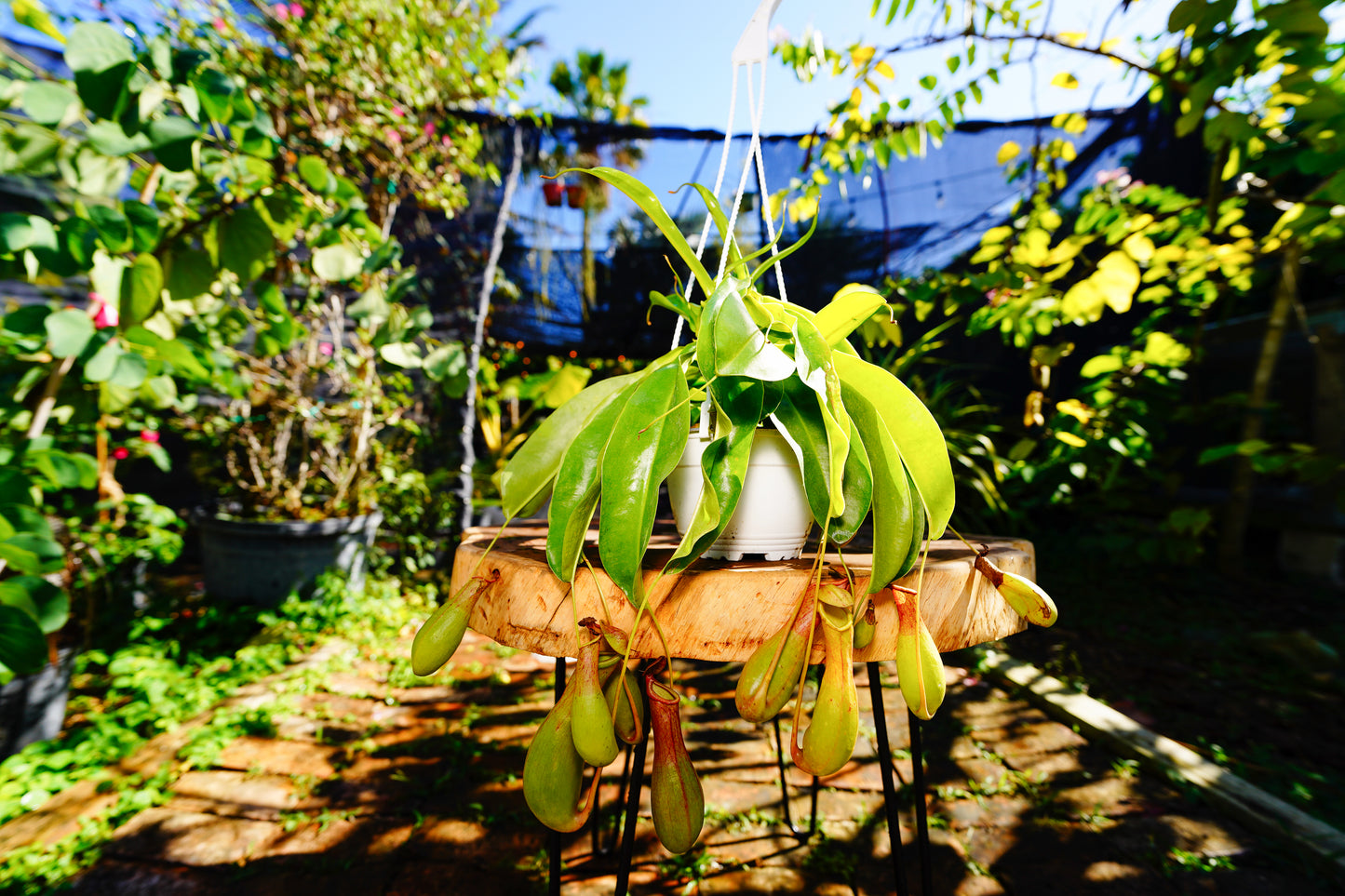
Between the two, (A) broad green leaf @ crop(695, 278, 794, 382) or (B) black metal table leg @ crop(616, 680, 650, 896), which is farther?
(B) black metal table leg @ crop(616, 680, 650, 896)

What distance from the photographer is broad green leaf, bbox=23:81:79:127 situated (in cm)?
85

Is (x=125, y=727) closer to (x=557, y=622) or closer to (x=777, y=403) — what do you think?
(x=557, y=622)

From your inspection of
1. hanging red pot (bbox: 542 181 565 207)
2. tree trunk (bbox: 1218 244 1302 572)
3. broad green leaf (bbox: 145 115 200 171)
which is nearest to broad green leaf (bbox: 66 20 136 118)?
broad green leaf (bbox: 145 115 200 171)

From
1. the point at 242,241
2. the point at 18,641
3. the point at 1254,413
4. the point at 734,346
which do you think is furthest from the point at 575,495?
the point at 1254,413

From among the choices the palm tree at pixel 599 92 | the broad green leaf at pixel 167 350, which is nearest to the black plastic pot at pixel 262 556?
the broad green leaf at pixel 167 350

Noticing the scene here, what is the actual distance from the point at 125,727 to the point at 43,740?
148 mm

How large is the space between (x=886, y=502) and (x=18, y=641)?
116 centimetres

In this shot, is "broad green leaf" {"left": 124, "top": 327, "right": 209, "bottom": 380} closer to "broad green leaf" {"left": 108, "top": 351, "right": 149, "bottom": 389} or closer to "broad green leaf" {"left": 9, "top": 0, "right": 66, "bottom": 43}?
"broad green leaf" {"left": 108, "top": 351, "right": 149, "bottom": 389}

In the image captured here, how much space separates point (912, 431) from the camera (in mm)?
497

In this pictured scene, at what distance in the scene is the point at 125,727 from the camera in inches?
60.3

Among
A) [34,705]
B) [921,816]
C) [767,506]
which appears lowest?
[34,705]

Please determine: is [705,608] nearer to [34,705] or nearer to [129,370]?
[129,370]

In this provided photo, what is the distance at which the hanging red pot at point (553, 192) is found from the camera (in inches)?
130

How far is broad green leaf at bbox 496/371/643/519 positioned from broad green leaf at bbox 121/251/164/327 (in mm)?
877
